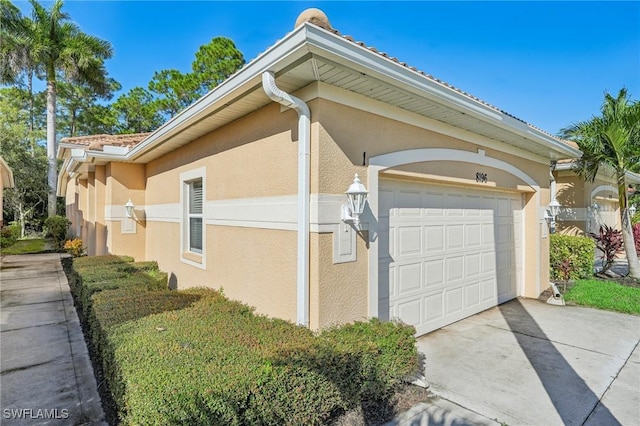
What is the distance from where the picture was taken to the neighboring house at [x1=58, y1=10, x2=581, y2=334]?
13.1 ft

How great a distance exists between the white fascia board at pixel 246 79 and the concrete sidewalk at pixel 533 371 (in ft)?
12.7

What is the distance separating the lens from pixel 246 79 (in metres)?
4.09

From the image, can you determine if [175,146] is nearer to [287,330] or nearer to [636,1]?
[287,330]

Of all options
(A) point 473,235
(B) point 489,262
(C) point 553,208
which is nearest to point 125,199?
(A) point 473,235

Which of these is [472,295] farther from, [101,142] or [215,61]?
[215,61]

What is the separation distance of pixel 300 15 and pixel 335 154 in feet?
4.96

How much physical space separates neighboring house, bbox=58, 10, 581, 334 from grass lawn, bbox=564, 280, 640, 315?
834 mm

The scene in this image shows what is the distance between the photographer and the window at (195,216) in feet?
24.3

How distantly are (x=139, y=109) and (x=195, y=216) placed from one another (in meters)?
22.1

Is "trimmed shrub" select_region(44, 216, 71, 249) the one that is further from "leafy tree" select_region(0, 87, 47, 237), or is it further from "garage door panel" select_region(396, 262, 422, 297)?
"garage door panel" select_region(396, 262, 422, 297)

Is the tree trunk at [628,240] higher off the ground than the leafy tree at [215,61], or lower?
lower

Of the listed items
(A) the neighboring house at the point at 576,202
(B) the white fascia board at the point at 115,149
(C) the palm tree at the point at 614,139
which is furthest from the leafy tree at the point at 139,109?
(C) the palm tree at the point at 614,139

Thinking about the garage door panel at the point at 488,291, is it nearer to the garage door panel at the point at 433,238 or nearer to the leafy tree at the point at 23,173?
the garage door panel at the point at 433,238

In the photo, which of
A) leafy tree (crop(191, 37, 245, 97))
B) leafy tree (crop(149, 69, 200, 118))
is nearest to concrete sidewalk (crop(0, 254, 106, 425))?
leafy tree (crop(191, 37, 245, 97))
